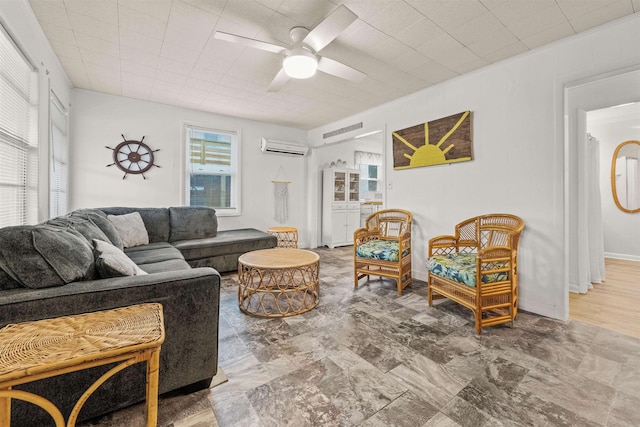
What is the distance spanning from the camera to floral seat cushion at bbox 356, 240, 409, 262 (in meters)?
3.07

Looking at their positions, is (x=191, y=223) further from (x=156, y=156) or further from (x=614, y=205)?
(x=614, y=205)

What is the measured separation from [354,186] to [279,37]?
13.3ft

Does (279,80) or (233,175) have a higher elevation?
(279,80)

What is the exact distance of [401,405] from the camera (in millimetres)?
1421

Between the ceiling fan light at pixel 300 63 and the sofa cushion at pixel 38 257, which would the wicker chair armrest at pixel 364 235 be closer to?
the ceiling fan light at pixel 300 63

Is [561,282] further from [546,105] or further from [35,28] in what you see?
[35,28]

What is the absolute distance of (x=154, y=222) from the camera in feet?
Result: 12.3

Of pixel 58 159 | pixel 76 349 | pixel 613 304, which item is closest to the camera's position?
pixel 76 349

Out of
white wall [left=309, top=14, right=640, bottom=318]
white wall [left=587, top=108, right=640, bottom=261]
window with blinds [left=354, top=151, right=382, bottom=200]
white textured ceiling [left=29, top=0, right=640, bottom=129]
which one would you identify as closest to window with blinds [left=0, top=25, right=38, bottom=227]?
white textured ceiling [left=29, top=0, right=640, bottom=129]

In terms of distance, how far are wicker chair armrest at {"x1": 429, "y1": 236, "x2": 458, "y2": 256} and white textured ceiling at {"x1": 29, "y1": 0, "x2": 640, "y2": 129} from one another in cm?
184

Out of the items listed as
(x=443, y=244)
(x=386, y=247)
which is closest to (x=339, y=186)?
(x=386, y=247)

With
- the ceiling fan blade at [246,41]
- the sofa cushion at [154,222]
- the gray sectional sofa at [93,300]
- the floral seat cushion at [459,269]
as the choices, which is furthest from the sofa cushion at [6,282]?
Answer: the floral seat cushion at [459,269]

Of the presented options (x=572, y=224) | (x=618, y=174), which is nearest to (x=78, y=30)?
(x=572, y=224)

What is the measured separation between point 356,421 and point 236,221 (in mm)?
4104
